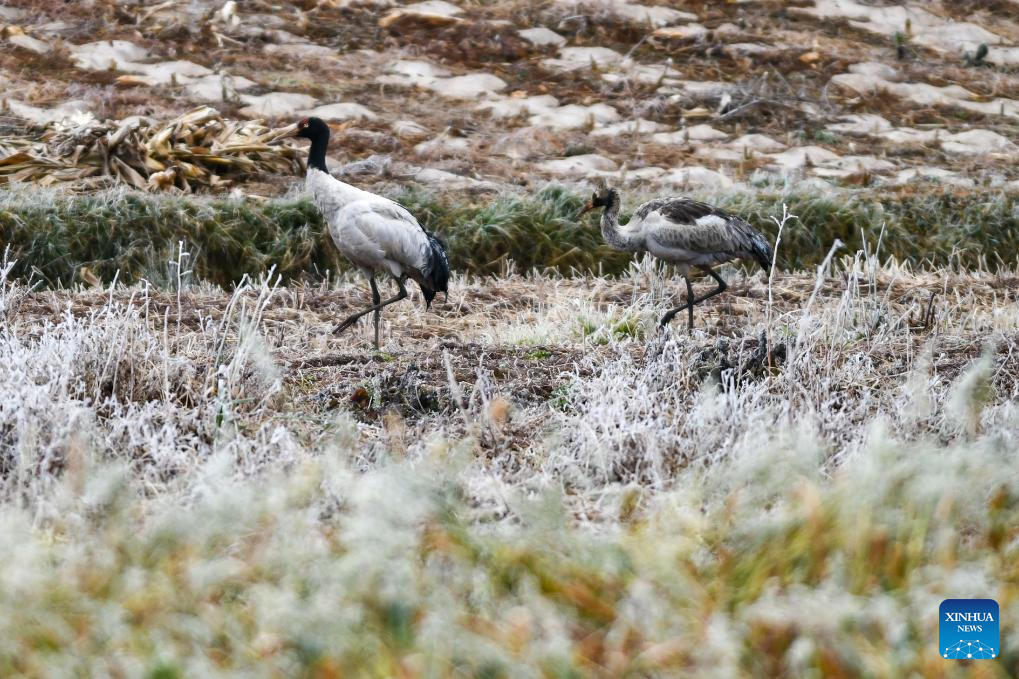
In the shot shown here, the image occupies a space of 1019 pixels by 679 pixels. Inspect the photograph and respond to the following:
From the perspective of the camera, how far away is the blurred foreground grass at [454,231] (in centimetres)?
753

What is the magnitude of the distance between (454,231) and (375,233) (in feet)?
5.77

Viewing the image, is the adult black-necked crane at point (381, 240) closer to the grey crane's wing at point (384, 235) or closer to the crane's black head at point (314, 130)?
the grey crane's wing at point (384, 235)

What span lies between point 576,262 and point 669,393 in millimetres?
3827

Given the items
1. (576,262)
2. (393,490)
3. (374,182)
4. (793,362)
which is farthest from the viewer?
(374,182)

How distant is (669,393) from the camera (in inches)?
180

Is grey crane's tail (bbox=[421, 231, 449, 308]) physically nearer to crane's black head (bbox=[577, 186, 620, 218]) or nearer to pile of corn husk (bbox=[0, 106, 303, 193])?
crane's black head (bbox=[577, 186, 620, 218])

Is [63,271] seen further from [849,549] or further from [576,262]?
[849,549]

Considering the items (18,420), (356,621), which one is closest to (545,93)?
(18,420)

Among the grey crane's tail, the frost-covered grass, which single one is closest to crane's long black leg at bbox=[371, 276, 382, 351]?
the grey crane's tail

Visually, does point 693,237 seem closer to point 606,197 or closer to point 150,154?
point 606,197

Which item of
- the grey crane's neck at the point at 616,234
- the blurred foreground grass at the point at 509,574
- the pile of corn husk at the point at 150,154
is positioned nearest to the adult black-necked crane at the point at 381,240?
the grey crane's neck at the point at 616,234

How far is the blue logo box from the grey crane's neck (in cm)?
417

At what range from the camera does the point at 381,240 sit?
655 cm

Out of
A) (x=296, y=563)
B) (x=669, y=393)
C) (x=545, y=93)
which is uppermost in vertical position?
(x=296, y=563)
